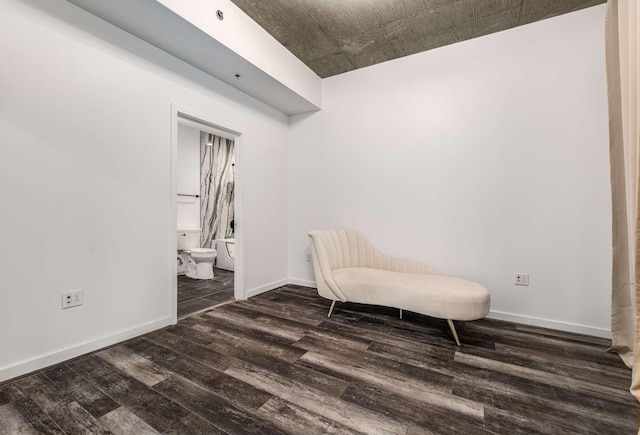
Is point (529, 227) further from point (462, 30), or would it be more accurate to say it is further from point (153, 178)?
point (153, 178)

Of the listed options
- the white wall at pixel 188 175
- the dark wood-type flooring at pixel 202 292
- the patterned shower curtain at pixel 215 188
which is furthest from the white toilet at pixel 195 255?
the patterned shower curtain at pixel 215 188

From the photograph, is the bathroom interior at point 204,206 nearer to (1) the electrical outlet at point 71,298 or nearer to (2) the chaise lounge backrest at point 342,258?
(2) the chaise lounge backrest at point 342,258

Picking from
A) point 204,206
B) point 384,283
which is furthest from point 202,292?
point 384,283

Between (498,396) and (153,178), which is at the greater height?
(153,178)

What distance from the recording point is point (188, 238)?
4.48 meters

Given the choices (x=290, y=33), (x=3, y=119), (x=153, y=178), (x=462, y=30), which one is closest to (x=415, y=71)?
(x=462, y=30)

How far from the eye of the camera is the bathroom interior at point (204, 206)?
4184mm

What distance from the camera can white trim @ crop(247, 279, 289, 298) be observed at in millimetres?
3213

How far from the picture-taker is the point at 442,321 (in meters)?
2.59

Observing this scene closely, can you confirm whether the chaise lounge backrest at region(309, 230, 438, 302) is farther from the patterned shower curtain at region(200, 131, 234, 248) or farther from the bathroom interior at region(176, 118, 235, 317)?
the patterned shower curtain at region(200, 131, 234, 248)

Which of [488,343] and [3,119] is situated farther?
[488,343]

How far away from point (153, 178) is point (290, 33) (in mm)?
1882

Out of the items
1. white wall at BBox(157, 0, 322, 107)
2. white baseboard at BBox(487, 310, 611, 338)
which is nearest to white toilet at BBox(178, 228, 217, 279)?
white wall at BBox(157, 0, 322, 107)

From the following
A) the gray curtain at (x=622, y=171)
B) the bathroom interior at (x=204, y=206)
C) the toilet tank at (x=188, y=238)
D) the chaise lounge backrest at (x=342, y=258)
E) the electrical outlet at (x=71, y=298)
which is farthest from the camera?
the toilet tank at (x=188, y=238)
